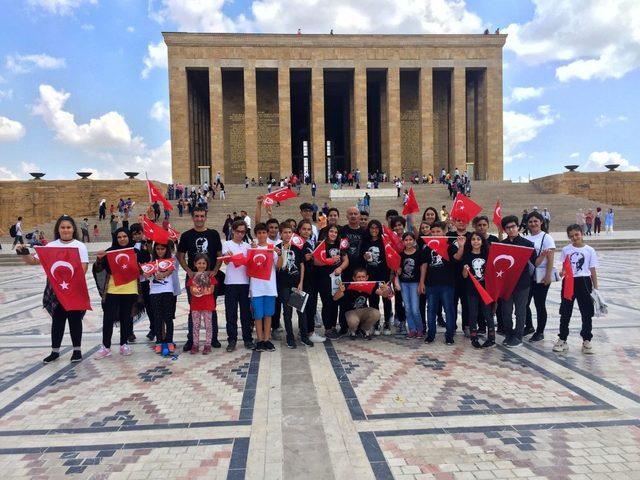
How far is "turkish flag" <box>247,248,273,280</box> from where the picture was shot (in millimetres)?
5527

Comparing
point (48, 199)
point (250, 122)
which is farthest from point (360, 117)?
point (48, 199)

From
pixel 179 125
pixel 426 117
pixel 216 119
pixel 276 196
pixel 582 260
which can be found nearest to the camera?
pixel 582 260

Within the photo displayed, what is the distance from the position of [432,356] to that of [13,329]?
6.18 metres

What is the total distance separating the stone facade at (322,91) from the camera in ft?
111

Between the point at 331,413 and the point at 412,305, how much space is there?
259 cm

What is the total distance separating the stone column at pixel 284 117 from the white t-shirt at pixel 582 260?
30487 millimetres

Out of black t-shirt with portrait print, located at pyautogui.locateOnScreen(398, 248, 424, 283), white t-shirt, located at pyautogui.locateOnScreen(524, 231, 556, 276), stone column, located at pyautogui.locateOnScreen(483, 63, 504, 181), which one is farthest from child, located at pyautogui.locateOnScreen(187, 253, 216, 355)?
stone column, located at pyautogui.locateOnScreen(483, 63, 504, 181)

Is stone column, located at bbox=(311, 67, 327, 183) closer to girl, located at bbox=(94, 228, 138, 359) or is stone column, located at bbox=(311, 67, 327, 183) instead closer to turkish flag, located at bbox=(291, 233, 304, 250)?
turkish flag, located at bbox=(291, 233, 304, 250)

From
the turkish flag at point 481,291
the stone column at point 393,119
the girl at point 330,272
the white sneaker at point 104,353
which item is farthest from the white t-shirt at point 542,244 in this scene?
the stone column at point 393,119

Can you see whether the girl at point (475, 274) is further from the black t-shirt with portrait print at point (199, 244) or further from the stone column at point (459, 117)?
the stone column at point (459, 117)

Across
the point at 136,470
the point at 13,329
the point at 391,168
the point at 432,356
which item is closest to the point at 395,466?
the point at 136,470

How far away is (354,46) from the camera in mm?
34281

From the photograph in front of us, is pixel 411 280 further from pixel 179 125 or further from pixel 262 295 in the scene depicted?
pixel 179 125

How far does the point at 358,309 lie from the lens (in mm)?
6113
